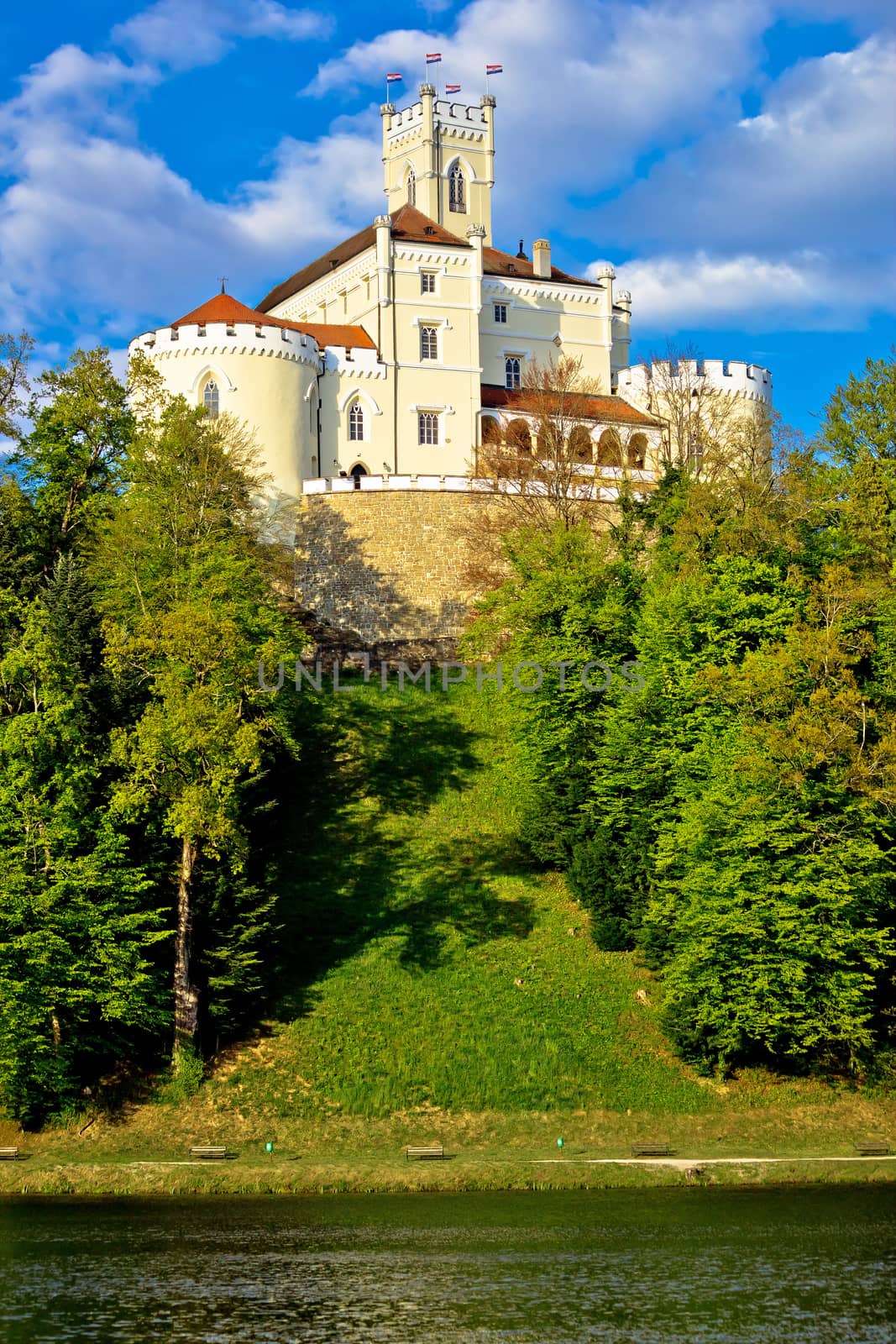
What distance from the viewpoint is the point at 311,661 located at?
52.7m

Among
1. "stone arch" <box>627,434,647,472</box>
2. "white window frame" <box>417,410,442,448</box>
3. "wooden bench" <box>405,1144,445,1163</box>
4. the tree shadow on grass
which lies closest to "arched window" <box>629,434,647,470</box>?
"stone arch" <box>627,434,647,472</box>

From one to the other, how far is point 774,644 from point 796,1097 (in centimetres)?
980

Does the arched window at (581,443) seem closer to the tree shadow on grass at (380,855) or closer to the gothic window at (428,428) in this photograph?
the gothic window at (428,428)

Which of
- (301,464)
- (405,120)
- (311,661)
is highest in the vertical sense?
(405,120)

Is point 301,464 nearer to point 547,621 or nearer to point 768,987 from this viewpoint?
point 547,621

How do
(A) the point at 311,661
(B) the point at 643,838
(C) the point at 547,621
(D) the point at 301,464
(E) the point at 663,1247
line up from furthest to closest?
(D) the point at 301,464 → (A) the point at 311,661 → (C) the point at 547,621 → (B) the point at 643,838 → (E) the point at 663,1247

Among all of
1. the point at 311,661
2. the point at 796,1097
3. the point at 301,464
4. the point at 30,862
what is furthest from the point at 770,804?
the point at 301,464

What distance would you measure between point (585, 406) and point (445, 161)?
14559 millimetres

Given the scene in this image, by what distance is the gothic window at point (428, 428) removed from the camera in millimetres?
61438

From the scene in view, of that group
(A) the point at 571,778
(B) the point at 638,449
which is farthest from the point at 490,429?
(A) the point at 571,778

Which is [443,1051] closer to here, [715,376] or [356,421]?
[356,421]

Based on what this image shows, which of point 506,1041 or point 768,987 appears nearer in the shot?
point 768,987

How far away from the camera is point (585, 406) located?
6381 cm

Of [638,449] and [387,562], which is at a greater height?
[638,449]
